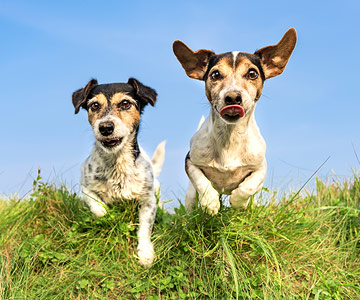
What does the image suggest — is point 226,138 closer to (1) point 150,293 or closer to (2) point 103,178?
(2) point 103,178

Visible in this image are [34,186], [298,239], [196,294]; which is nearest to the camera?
[196,294]

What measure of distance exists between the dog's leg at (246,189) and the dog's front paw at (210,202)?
274 millimetres

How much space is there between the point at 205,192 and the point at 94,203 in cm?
158

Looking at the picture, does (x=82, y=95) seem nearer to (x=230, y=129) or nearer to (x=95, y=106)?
(x=95, y=106)

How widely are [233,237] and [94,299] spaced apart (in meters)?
1.83

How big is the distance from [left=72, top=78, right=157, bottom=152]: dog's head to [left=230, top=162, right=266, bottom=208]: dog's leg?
5.12 ft

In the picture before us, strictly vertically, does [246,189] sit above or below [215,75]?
below

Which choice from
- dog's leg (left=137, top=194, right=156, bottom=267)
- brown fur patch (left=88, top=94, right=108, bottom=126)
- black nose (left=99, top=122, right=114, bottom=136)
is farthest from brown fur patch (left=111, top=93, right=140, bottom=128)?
dog's leg (left=137, top=194, right=156, bottom=267)

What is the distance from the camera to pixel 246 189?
488cm

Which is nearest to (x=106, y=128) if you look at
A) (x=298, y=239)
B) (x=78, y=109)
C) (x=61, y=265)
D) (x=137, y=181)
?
(x=78, y=109)

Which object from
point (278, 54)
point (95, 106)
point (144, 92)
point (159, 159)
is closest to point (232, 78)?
point (278, 54)

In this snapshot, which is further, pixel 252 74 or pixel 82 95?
pixel 82 95

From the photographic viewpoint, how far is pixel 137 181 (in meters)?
5.50

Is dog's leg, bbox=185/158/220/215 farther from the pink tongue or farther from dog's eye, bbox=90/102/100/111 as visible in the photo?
dog's eye, bbox=90/102/100/111
